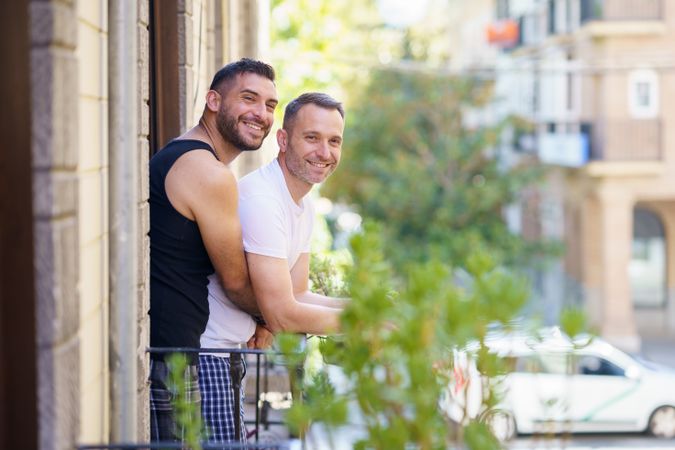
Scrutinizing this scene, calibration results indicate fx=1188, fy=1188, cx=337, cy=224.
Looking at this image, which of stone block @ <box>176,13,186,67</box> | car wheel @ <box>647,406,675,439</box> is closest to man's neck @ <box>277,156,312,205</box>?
stone block @ <box>176,13,186,67</box>

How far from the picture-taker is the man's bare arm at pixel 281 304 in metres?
4.29

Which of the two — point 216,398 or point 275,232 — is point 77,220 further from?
point 216,398

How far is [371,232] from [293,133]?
1887 millimetres

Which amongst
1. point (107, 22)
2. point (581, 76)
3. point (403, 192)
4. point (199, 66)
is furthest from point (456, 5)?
point (107, 22)

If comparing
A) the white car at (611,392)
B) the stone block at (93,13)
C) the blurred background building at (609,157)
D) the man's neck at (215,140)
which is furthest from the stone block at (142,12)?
the blurred background building at (609,157)

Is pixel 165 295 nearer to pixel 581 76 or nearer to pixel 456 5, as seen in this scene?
pixel 581 76

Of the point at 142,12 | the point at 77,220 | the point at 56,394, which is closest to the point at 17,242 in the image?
the point at 77,220

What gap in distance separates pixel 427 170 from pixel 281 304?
20502 mm

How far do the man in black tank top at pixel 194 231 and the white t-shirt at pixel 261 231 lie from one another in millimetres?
75

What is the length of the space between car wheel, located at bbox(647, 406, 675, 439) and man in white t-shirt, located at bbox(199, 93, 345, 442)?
1403cm

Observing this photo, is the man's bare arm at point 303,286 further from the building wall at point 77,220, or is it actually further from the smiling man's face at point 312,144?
the building wall at point 77,220

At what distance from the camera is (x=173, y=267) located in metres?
4.43

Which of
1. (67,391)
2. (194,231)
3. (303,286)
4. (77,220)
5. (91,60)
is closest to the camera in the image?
(67,391)

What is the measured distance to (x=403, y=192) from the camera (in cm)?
2388
